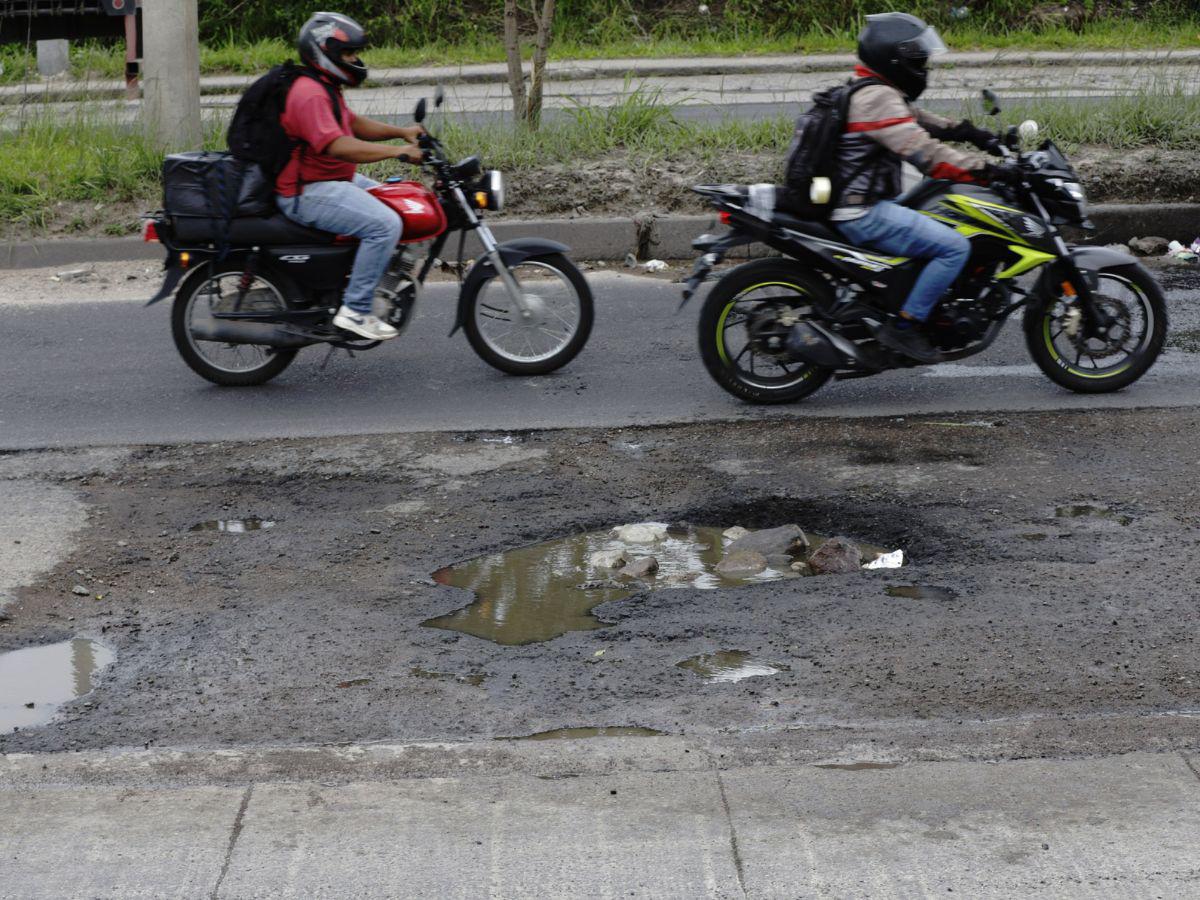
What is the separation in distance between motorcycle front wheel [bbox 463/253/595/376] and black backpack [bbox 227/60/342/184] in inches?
45.8

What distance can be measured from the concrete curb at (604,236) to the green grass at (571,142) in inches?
11.0

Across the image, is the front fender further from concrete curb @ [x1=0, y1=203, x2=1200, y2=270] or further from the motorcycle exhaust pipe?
concrete curb @ [x1=0, y1=203, x2=1200, y2=270]

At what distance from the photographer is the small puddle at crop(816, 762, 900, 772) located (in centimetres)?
389

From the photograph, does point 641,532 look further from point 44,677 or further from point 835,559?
point 44,677

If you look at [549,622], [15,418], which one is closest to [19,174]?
[15,418]

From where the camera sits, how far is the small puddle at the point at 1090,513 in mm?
5703

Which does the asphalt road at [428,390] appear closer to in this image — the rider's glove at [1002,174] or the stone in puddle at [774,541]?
the rider's glove at [1002,174]

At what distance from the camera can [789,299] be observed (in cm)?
710

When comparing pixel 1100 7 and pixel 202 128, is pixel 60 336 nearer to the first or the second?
pixel 202 128

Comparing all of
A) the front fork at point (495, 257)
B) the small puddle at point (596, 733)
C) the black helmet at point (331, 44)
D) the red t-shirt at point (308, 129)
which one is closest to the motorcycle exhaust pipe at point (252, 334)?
the red t-shirt at point (308, 129)

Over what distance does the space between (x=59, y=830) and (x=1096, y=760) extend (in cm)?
261

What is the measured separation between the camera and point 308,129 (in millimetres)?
7094

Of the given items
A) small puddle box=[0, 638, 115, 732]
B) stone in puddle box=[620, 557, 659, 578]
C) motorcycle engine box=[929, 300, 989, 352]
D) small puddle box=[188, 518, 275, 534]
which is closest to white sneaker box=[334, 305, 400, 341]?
small puddle box=[188, 518, 275, 534]

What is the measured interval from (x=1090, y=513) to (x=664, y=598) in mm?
1810
